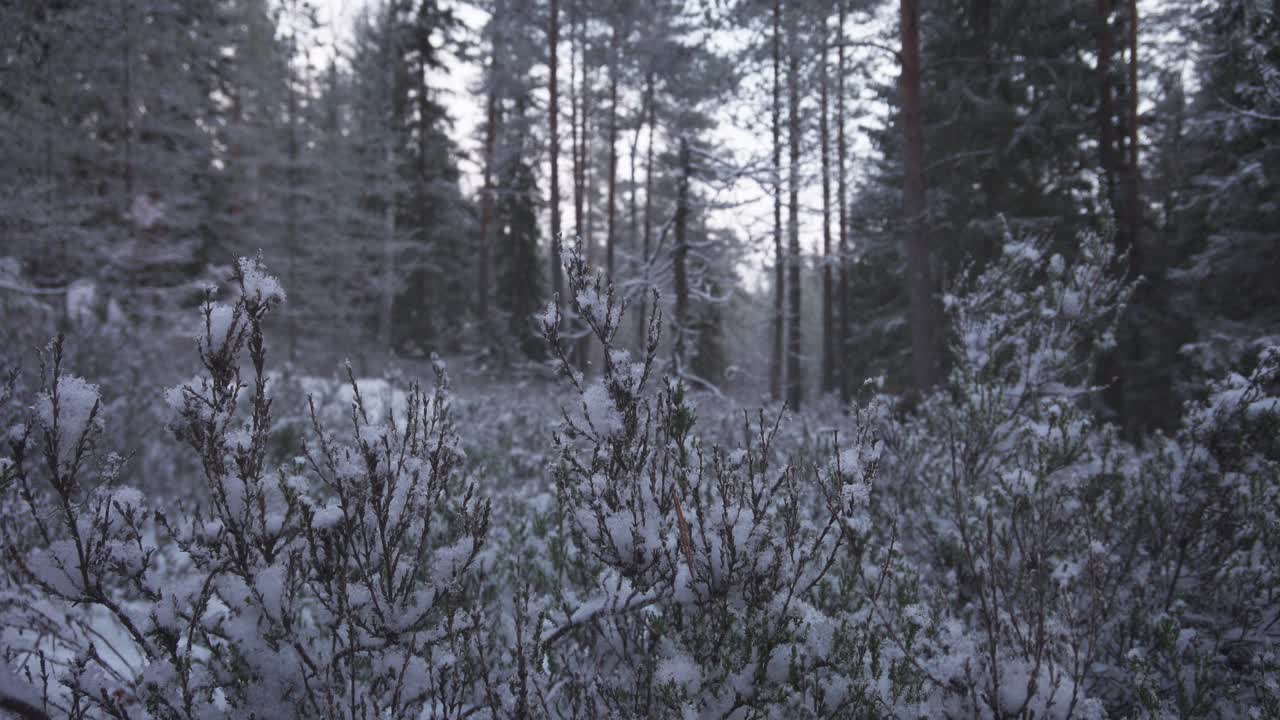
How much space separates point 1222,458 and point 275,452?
985 centimetres

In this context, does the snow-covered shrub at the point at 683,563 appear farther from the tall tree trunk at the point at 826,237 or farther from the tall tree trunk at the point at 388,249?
the tall tree trunk at the point at 388,249

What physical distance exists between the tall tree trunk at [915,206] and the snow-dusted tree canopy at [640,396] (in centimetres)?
6

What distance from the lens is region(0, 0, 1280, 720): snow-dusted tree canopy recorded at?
1.89 m

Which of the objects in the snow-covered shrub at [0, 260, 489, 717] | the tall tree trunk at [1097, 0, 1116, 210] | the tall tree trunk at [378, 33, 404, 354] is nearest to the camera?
the snow-covered shrub at [0, 260, 489, 717]

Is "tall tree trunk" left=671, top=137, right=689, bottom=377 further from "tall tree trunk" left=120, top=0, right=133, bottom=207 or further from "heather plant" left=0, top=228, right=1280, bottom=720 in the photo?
"tall tree trunk" left=120, top=0, right=133, bottom=207

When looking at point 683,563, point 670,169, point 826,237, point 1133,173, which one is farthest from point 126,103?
point 1133,173

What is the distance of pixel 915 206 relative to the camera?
328 inches

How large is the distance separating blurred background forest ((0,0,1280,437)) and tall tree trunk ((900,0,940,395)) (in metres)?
0.04

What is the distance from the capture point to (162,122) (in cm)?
1596

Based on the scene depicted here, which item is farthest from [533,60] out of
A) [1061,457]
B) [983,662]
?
[983,662]

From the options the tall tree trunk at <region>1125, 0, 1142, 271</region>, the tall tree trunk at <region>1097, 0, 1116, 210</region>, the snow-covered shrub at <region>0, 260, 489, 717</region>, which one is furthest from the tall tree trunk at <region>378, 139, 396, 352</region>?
the snow-covered shrub at <region>0, 260, 489, 717</region>

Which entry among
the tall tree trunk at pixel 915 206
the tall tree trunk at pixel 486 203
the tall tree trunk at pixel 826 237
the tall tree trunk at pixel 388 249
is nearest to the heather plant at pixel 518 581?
the tall tree trunk at pixel 915 206

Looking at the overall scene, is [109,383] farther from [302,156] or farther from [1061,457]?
[302,156]

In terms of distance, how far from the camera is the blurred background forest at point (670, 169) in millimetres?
9117
